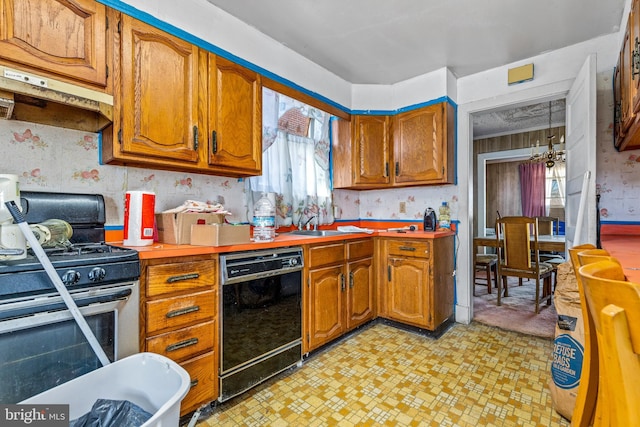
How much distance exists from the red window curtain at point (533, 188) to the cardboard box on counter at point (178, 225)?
23.0ft

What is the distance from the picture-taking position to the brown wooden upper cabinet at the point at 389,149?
9.41ft

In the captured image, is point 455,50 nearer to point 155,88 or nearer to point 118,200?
point 155,88

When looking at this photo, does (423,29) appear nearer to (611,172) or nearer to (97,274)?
(611,172)

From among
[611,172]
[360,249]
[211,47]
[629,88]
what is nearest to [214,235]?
[211,47]

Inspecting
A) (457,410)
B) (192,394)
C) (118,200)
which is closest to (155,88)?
(118,200)

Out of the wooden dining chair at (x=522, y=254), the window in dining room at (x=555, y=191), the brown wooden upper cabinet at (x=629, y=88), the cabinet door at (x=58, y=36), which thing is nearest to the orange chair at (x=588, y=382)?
the brown wooden upper cabinet at (x=629, y=88)

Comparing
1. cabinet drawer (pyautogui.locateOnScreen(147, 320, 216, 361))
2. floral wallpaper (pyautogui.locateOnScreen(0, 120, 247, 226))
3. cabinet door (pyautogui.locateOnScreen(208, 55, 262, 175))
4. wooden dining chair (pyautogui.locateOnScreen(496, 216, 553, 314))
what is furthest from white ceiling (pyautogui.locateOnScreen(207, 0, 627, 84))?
cabinet drawer (pyautogui.locateOnScreen(147, 320, 216, 361))

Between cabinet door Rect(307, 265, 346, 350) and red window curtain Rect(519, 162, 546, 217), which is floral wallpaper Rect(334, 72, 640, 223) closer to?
cabinet door Rect(307, 265, 346, 350)

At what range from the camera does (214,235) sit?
1578 millimetres

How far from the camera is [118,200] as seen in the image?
5.79 feet

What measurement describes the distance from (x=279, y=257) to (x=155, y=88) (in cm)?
120

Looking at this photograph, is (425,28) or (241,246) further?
(425,28)

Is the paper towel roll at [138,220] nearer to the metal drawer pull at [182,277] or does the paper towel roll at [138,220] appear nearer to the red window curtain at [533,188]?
the metal drawer pull at [182,277]

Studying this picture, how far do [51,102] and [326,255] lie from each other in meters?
1.77
